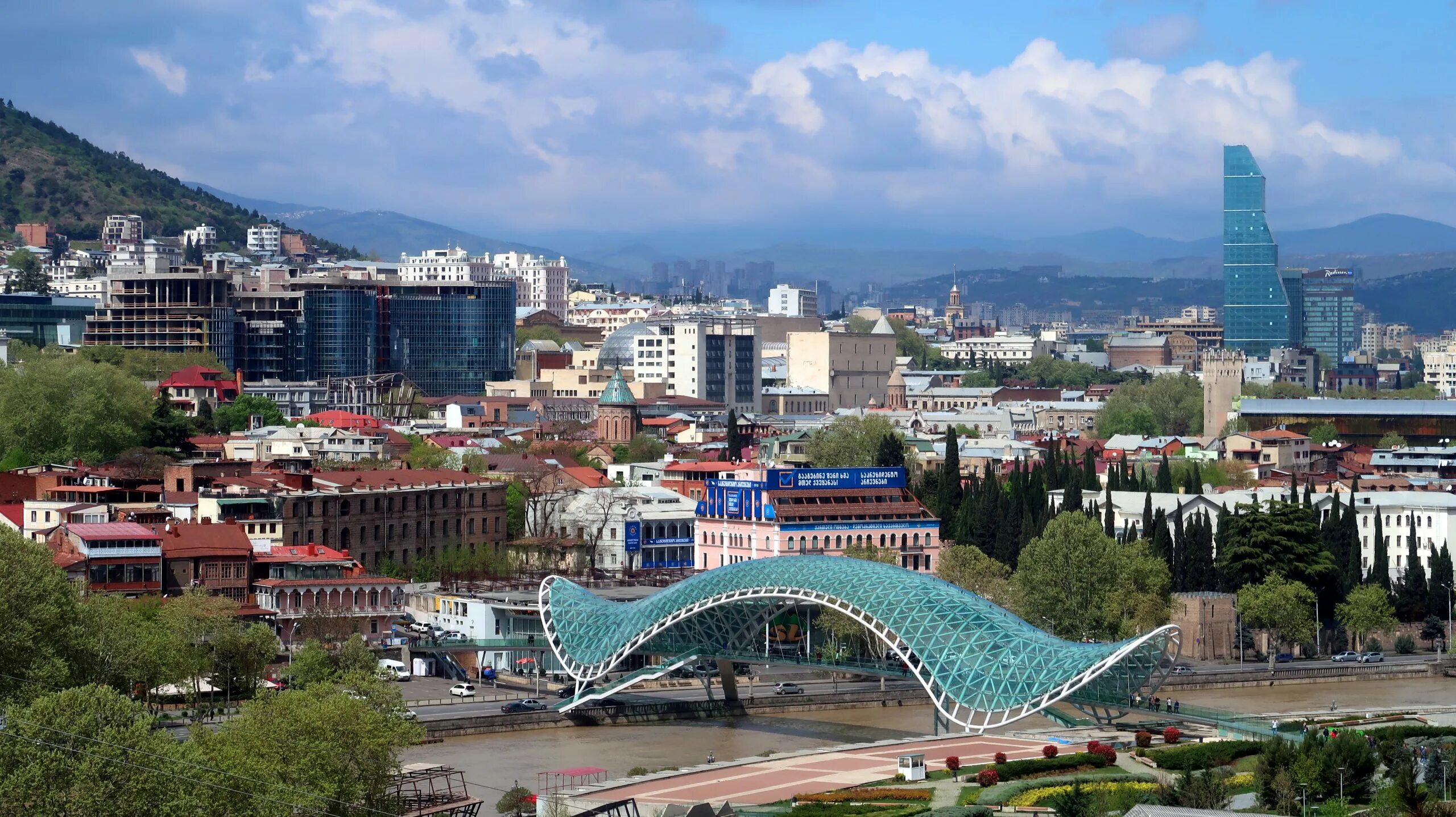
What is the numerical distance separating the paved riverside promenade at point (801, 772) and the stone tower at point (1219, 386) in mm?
115823

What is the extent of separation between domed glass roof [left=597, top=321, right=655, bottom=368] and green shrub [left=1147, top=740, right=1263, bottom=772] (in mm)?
131203

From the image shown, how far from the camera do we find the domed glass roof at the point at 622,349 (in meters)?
186

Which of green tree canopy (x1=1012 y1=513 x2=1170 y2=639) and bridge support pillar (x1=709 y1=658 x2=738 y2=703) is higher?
green tree canopy (x1=1012 y1=513 x2=1170 y2=639)

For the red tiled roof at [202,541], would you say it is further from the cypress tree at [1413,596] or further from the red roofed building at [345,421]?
the red roofed building at [345,421]

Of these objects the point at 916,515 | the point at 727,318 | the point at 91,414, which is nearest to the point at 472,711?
the point at 916,515

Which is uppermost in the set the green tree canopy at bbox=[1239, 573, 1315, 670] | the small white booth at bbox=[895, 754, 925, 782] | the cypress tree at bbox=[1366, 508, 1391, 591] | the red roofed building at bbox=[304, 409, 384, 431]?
the red roofed building at bbox=[304, 409, 384, 431]

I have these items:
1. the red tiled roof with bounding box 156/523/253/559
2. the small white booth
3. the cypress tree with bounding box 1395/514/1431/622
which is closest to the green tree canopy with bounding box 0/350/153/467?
the red tiled roof with bounding box 156/523/253/559

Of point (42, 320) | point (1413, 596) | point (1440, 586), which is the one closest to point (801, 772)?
point (1413, 596)

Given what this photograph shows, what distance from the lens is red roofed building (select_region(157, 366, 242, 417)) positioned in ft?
449

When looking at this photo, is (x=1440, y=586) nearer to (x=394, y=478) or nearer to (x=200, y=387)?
(x=394, y=478)

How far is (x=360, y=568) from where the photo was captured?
7956 cm

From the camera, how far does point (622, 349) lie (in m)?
189

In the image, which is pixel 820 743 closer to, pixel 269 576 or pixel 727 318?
pixel 269 576

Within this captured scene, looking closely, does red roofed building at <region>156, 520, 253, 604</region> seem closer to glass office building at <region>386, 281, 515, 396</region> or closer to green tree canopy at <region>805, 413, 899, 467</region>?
green tree canopy at <region>805, 413, 899, 467</region>
